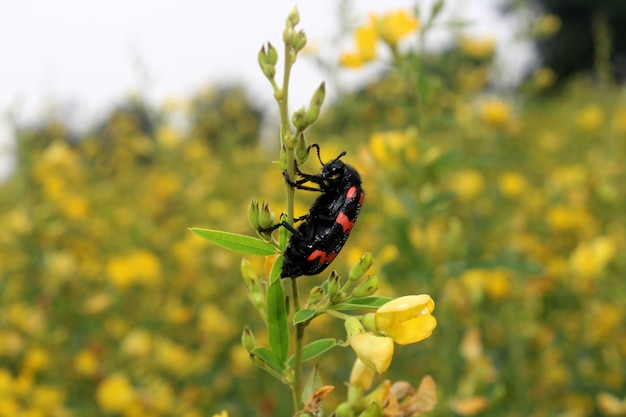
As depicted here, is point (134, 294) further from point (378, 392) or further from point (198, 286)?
point (378, 392)

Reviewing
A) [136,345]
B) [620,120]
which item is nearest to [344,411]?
[136,345]

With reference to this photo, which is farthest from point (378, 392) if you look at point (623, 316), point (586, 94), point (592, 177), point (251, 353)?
point (586, 94)

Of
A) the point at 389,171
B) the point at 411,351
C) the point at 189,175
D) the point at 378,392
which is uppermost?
the point at 189,175

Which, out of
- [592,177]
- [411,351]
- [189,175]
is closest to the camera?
[411,351]

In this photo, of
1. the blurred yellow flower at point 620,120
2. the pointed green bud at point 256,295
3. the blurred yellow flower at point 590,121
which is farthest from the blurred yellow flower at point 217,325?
the blurred yellow flower at point 590,121

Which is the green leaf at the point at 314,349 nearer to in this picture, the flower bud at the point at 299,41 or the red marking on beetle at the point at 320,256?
the red marking on beetle at the point at 320,256

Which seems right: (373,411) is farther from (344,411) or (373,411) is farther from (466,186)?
(466,186)
